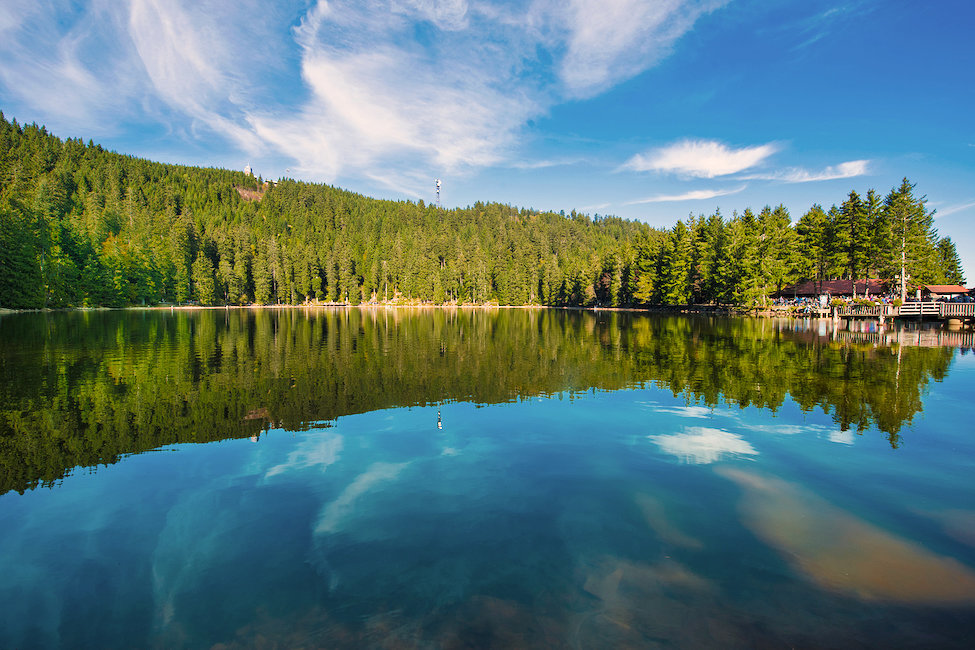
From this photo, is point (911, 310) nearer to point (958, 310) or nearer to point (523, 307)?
point (958, 310)

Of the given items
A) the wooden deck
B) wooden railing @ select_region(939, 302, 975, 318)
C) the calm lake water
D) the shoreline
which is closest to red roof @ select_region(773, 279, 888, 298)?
the shoreline

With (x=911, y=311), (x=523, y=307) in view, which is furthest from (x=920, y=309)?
(x=523, y=307)

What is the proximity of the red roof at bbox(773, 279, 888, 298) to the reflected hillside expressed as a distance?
195 feet

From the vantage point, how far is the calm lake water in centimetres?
657

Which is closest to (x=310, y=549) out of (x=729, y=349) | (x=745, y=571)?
(x=745, y=571)

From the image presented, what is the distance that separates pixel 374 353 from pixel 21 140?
21774cm

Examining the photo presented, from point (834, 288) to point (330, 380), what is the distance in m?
98.5

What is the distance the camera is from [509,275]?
160500 mm

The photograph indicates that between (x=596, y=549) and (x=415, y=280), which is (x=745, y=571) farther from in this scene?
(x=415, y=280)

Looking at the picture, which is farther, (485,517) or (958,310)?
(958,310)

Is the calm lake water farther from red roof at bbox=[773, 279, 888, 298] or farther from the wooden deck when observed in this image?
red roof at bbox=[773, 279, 888, 298]

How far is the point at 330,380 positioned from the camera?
24188 millimetres

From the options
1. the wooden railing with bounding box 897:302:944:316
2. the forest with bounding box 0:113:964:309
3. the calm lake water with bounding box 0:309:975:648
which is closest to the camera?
the calm lake water with bounding box 0:309:975:648

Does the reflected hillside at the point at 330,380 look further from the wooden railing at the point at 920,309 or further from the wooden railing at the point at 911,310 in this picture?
the wooden railing at the point at 920,309
